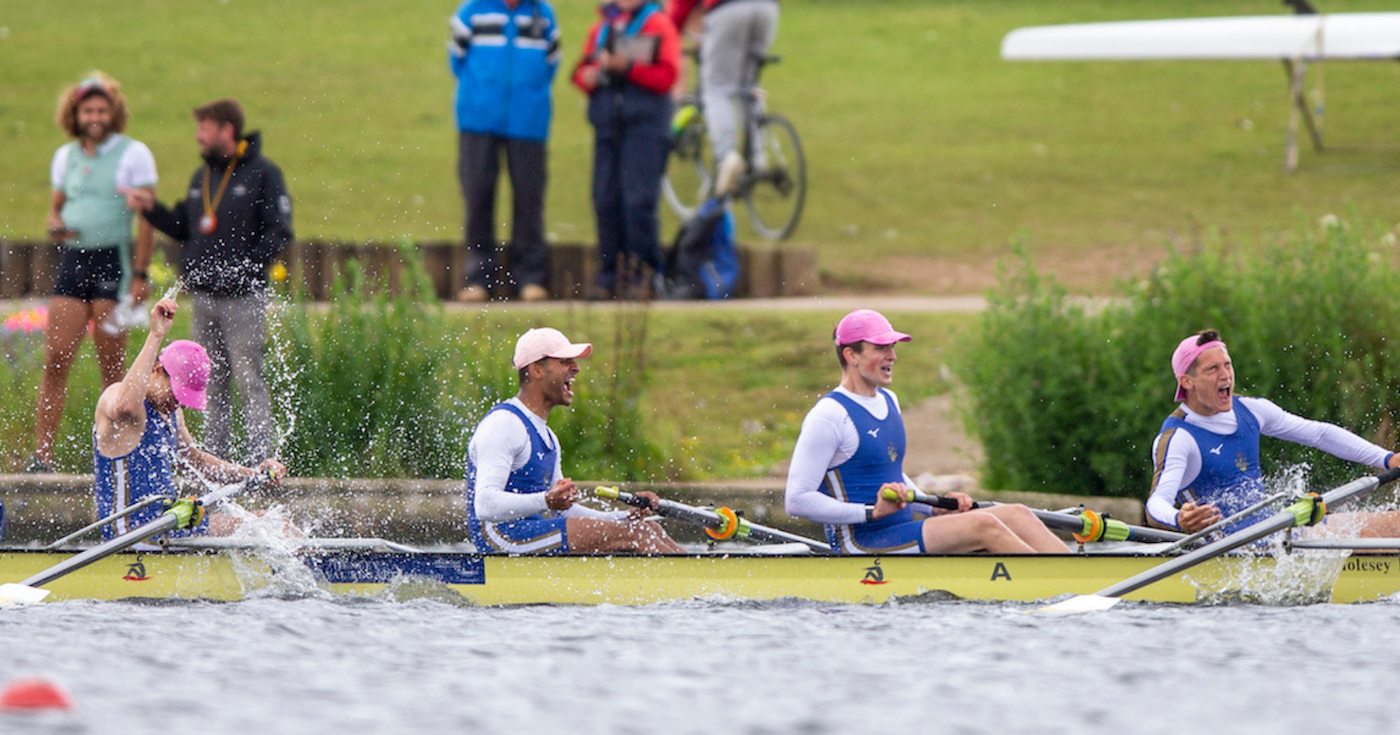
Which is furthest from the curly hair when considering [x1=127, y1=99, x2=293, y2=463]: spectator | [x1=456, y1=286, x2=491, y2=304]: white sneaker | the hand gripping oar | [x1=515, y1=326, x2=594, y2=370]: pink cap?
the hand gripping oar

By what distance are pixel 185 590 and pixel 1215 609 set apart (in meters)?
4.36

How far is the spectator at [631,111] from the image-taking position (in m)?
12.0

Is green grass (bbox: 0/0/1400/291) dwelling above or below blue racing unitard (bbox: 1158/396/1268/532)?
above

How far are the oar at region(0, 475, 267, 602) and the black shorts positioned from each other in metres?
2.81

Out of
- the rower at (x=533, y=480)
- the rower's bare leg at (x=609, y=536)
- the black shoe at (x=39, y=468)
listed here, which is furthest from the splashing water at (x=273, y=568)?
the black shoe at (x=39, y=468)

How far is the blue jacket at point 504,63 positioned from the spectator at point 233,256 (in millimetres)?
2414

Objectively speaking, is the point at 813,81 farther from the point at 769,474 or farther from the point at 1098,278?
the point at 769,474

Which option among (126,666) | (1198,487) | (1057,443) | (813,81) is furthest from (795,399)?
(813,81)

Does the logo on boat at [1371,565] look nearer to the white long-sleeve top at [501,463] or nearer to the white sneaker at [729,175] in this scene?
the white long-sleeve top at [501,463]

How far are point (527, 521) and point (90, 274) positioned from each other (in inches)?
147

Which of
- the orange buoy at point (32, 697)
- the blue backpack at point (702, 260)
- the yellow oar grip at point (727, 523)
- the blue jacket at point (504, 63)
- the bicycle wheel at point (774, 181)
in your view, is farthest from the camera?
the bicycle wheel at point (774, 181)

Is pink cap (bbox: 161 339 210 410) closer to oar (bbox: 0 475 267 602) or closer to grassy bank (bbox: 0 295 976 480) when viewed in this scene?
oar (bbox: 0 475 267 602)

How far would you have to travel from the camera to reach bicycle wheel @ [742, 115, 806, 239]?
571 inches

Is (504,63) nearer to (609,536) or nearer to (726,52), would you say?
(726,52)
